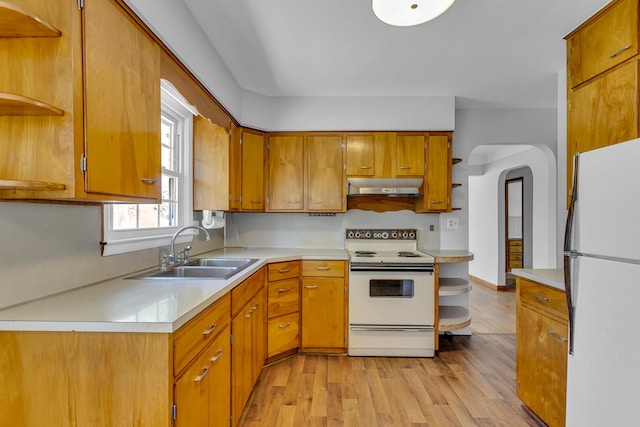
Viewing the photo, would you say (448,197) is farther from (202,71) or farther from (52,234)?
(52,234)

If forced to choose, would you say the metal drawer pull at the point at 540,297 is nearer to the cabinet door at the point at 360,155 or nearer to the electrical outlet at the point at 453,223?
the electrical outlet at the point at 453,223

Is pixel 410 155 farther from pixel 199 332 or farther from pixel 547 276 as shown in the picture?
pixel 199 332

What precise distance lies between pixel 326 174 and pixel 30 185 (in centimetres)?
236

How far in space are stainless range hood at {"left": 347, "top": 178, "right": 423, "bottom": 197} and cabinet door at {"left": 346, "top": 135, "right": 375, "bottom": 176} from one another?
0.08 metres

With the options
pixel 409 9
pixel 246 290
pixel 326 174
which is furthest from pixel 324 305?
pixel 409 9

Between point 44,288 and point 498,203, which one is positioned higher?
point 498,203

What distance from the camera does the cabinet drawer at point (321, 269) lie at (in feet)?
9.00

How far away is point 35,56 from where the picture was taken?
0.97 meters

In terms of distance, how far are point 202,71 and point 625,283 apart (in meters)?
2.40

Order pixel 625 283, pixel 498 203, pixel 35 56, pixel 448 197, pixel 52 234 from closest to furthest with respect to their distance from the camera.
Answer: pixel 35 56 < pixel 625 283 < pixel 52 234 < pixel 448 197 < pixel 498 203

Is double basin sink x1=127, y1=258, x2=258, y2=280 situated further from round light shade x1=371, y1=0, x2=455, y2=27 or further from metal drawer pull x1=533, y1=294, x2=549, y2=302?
metal drawer pull x1=533, y1=294, x2=549, y2=302

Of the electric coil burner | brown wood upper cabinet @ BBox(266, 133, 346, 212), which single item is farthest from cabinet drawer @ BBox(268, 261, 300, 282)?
brown wood upper cabinet @ BBox(266, 133, 346, 212)

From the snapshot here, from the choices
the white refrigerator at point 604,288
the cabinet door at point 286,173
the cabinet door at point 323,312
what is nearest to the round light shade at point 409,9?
the white refrigerator at point 604,288

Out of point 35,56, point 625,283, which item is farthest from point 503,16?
point 35,56
